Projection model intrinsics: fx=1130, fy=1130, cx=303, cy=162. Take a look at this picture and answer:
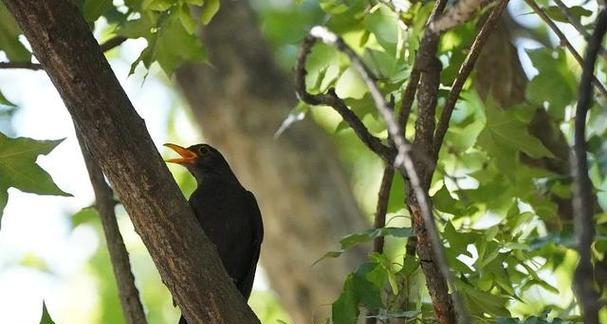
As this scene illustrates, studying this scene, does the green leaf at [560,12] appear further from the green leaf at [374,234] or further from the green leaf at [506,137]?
the green leaf at [374,234]

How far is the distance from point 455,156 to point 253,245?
121cm

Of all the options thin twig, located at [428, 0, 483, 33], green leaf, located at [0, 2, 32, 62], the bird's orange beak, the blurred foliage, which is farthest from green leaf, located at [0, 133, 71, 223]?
the bird's orange beak

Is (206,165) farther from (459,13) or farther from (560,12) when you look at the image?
(459,13)

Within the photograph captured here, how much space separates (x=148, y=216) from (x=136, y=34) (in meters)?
1.20

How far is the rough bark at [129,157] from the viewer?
3590 millimetres

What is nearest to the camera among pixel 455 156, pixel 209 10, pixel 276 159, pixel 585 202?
pixel 585 202

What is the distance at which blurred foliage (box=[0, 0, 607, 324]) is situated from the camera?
12.8ft

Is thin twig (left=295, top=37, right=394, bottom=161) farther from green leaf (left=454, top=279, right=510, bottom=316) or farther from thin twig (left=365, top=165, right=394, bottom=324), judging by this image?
thin twig (left=365, top=165, right=394, bottom=324)

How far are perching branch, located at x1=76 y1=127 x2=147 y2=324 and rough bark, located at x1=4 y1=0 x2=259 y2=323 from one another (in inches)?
38.6

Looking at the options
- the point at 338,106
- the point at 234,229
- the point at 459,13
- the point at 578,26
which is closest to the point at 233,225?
the point at 234,229

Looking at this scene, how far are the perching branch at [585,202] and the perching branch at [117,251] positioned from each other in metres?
2.70

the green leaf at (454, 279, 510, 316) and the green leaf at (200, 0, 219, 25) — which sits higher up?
the green leaf at (200, 0, 219, 25)

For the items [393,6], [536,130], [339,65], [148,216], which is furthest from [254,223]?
[148,216]

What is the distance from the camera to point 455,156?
5.54 meters
